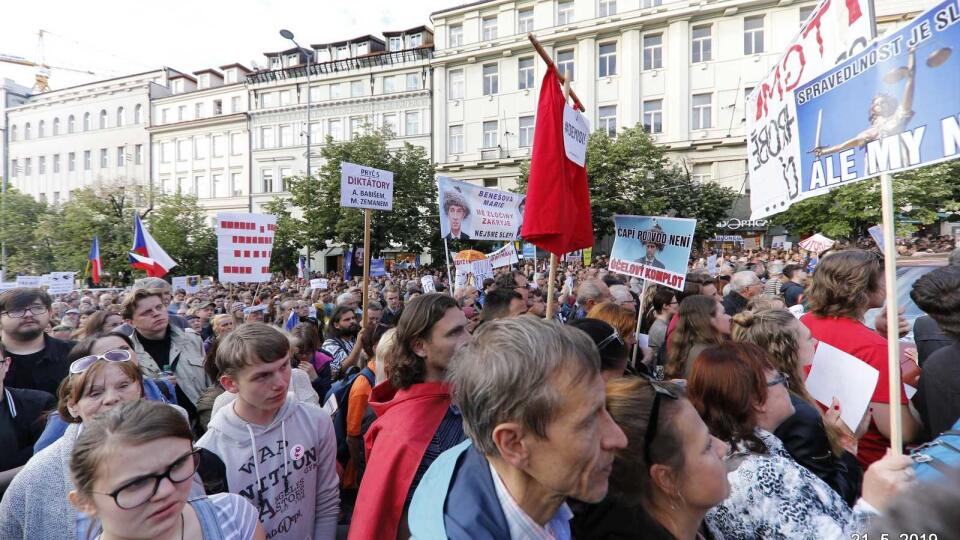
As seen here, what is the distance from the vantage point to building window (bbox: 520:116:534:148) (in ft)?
119

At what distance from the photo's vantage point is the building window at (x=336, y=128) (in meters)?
41.5

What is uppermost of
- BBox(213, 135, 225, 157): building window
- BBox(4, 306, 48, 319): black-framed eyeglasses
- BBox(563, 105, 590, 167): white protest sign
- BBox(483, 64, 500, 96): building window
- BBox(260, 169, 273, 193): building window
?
BBox(483, 64, 500, 96): building window

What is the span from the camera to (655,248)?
18.9ft

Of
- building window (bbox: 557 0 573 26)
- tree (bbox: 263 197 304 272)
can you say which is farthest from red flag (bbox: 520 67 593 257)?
building window (bbox: 557 0 573 26)

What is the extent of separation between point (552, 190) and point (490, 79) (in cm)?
3627

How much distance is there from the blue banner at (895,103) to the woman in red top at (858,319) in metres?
0.95

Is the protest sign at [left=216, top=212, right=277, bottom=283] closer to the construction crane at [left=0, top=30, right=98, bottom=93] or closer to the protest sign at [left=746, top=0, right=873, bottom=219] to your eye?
the protest sign at [left=746, top=0, right=873, bottom=219]

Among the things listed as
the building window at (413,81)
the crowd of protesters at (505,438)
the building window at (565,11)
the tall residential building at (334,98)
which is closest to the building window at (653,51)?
the building window at (565,11)

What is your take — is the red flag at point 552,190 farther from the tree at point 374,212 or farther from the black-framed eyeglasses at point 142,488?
the tree at point 374,212

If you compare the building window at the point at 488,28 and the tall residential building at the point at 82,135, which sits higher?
the building window at the point at 488,28

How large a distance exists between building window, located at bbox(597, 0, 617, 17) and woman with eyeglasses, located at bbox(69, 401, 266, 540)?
3846 cm

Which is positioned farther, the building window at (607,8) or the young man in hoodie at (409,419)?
the building window at (607,8)

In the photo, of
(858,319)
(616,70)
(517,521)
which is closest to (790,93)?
(858,319)

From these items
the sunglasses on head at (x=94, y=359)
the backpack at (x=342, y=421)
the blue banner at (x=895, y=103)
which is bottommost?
the backpack at (x=342, y=421)
